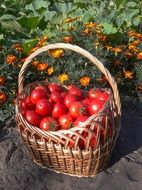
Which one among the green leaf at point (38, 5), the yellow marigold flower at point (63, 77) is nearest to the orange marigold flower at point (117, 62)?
the yellow marigold flower at point (63, 77)

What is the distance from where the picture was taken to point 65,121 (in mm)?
3230

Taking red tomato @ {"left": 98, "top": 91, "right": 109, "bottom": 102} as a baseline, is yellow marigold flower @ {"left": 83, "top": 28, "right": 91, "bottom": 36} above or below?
below

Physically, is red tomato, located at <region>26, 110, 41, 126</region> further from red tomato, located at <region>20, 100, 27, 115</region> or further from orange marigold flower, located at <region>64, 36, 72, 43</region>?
orange marigold flower, located at <region>64, 36, 72, 43</region>

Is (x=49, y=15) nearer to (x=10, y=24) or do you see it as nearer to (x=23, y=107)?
(x=10, y=24)

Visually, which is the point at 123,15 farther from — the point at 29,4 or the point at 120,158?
the point at 120,158

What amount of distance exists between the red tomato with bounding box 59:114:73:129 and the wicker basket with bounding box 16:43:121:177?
6.8 inches

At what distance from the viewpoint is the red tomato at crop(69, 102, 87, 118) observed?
322 centimetres

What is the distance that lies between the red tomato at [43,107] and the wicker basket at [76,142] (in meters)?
0.18

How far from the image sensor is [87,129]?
299 centimetres

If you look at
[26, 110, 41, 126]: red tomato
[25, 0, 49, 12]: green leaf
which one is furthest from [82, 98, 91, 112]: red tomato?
[25, 0, 49, 12]: green leaf

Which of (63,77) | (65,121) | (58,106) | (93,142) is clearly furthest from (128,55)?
(93,142)

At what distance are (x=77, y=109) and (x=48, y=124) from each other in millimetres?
236

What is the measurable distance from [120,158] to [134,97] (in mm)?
1095

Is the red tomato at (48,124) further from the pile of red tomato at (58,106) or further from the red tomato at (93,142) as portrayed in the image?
the red tomato at (93,142)
